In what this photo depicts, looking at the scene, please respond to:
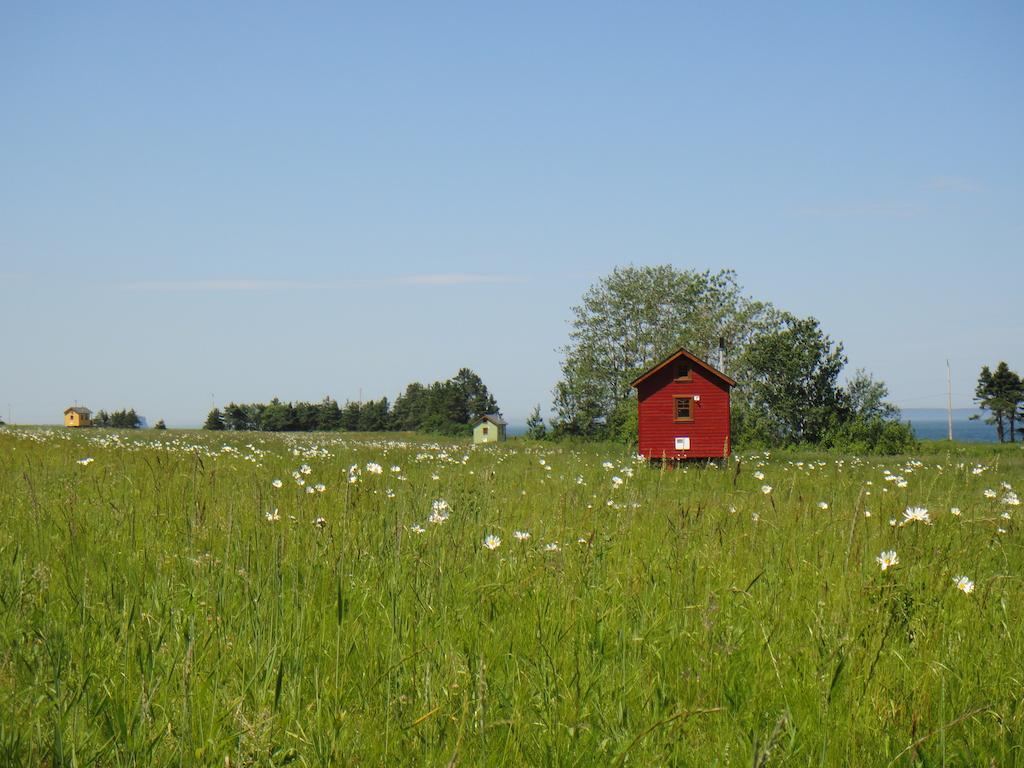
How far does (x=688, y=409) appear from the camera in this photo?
94.3ft

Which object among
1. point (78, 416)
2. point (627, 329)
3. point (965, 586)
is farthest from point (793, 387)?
point (78, 416)

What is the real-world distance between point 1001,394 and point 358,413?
80953 millimetres

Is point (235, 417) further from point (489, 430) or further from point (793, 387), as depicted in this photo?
point (793, 387)

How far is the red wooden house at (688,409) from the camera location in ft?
93.4

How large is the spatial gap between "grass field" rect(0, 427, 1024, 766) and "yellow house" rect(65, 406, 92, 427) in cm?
11885

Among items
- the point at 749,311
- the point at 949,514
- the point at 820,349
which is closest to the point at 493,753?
the point at 949,514

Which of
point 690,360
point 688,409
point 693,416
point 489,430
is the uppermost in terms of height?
point 690,360

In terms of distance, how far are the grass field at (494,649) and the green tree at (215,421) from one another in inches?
4255

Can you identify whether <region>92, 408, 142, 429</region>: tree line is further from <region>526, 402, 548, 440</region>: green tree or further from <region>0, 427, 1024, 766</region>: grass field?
<region>0, 427, 1024, 766</region>: grass field

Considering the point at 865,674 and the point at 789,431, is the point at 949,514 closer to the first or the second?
the point at 865,674

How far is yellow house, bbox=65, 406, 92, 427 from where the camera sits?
110281 millimetres

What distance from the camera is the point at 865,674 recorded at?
3.12 m

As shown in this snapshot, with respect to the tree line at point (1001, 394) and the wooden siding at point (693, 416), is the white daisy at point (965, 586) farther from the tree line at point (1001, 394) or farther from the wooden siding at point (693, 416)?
the tree line at point (1001, 394)

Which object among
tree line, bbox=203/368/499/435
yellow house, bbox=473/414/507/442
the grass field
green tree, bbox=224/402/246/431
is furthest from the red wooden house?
green tree, bbox=224/402/246/431
